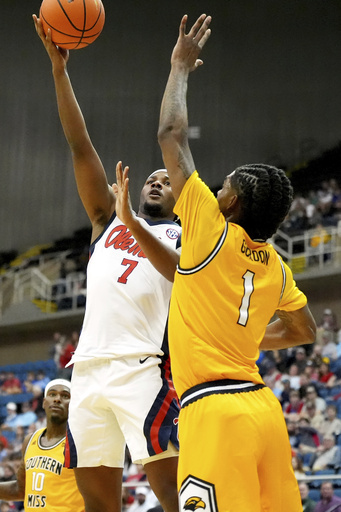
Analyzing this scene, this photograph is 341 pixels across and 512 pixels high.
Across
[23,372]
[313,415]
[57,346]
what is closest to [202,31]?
[313,415]

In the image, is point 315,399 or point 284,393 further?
point 284,393

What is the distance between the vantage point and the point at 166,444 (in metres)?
3.62

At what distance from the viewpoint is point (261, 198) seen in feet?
10.1

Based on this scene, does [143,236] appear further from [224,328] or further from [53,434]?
[53,434]

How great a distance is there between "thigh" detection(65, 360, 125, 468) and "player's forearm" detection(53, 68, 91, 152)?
119 centimetres

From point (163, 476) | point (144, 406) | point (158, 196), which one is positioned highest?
point (158, 196)

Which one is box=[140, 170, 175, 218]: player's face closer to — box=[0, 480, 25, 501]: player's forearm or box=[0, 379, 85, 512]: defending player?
box=[0, 379, 85, 512]: defending player

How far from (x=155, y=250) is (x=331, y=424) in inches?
284

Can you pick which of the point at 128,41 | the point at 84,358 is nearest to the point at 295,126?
the point at 128,41

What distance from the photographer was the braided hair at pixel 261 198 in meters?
3.08

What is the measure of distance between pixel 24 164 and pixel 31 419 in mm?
10815

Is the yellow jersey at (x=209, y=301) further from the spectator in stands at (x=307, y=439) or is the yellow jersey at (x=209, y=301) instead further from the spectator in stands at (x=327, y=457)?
the spectator in stands at (x=307, y=439)

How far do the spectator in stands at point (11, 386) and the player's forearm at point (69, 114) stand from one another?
13603 mm

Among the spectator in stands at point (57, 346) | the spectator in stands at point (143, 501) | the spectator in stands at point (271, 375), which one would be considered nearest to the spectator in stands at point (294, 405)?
the spectator in stands at point (271, 375)
